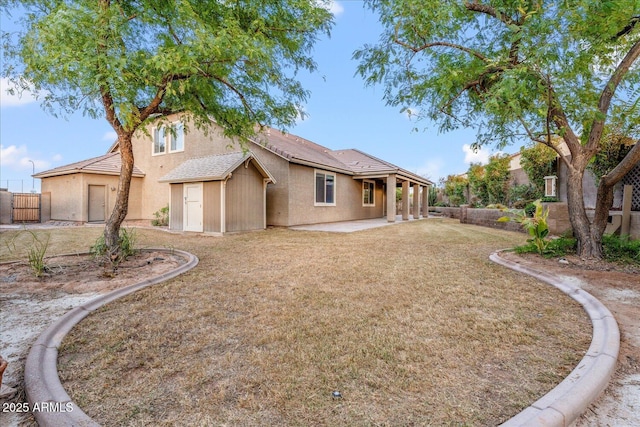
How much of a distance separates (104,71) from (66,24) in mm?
663

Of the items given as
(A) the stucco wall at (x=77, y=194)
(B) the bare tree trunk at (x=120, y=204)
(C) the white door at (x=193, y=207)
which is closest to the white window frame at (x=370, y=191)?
(C) the white door at (x=193, y=207)

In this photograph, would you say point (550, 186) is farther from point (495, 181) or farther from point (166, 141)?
point (166, 141)

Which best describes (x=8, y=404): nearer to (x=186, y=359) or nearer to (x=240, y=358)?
(x=186, y=359)

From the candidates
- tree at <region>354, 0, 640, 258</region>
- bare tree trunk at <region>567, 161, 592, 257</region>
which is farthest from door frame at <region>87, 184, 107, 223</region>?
bare tree trunk at <region>567, 161, 592, 257</region>

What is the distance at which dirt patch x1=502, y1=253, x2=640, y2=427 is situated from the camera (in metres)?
1.94

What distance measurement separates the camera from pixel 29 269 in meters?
5.29

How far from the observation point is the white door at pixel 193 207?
1133 cm

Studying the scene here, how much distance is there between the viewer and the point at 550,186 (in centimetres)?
1424

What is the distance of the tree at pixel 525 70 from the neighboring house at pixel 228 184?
4.80m

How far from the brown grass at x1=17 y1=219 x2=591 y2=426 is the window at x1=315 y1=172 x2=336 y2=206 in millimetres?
10195

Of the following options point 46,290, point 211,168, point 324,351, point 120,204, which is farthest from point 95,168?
point 324,351

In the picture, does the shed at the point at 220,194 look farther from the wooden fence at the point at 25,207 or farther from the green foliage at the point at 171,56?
the wooden fence at the point at 25,207

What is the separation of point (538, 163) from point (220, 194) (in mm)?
14918

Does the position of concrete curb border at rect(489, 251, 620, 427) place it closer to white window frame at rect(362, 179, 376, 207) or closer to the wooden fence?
white window frame at rect(362, 179, 376, 207)
